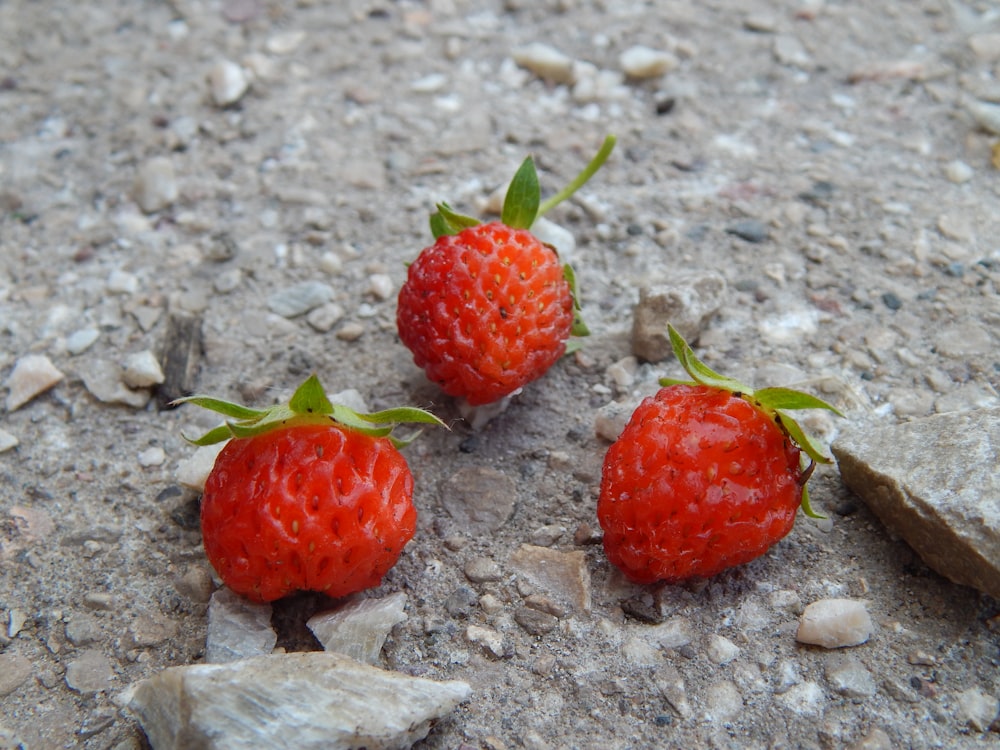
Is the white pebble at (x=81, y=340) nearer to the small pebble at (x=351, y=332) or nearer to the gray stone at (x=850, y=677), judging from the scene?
the small pebble at (x=351, y=332)

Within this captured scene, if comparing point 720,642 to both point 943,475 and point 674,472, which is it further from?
point 943,475

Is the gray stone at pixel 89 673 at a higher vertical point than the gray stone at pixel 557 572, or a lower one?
lower

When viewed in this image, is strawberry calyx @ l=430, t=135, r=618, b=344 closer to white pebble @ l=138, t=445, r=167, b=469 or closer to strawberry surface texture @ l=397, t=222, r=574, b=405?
strawberry surface texture @ l=397, t=222, r=574, b=405

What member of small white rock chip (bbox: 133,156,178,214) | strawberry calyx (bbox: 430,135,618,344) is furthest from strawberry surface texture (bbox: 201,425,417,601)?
small white rock chip (bbox: 133,156,178,214)

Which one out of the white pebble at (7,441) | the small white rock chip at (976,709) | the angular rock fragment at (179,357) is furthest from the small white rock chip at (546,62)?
the small white rock chip at (976,709)

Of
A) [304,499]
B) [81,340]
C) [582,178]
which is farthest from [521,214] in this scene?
[81,340]

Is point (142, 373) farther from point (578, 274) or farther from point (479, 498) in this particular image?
point (578, 274)
